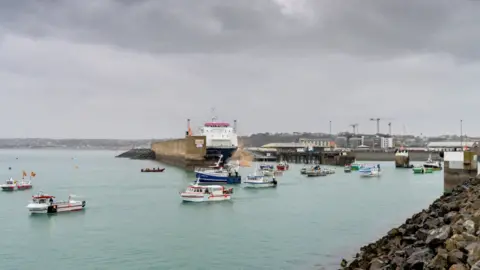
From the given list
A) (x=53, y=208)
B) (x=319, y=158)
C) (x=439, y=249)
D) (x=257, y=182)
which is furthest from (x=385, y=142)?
(x=439, y=249)

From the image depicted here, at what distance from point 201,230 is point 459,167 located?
53.3 ft

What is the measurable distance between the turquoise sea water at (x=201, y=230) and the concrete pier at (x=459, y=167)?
2.41m

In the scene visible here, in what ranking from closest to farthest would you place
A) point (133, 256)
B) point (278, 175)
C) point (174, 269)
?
point (174, 269) < point (133, 256) < point (278, 175)

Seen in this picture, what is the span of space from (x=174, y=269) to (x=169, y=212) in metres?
13.3

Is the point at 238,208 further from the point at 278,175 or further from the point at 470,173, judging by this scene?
the point at 278,175

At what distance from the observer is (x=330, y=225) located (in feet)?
82.6

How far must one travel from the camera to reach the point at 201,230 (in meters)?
24.2

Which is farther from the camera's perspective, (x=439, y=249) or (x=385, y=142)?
(x=385, y=142)

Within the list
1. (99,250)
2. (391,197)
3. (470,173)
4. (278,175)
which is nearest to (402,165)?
(278,175)

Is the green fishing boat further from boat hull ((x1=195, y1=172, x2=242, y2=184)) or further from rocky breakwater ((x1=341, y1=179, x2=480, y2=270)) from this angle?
rocky breakwater ((x1=341, y1=179, x2=480, y2=270))

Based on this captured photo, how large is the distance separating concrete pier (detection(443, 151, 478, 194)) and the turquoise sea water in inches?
95.0

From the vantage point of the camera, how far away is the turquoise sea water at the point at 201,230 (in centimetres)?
1814

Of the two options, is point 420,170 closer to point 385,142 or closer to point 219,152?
point 219,152

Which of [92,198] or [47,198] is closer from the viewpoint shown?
[47,198]
